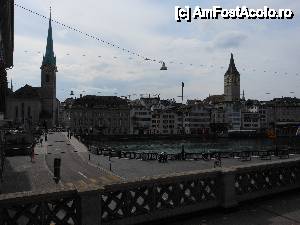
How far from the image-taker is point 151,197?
8812mm

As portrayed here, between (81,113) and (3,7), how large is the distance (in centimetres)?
13498

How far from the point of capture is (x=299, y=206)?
10.6m

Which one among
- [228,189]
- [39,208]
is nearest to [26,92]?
[228,189]

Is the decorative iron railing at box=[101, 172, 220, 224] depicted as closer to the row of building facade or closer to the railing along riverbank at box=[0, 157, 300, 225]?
the railing along riverbank at box=[0, 157, 300, 225]

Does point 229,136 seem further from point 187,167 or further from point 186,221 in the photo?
point 186,221

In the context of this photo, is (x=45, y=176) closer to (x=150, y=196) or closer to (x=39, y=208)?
(x=150, y=196)

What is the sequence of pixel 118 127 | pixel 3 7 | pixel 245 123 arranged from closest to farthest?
pixel 3 7 < pixel 118 127 < pixel 245 123

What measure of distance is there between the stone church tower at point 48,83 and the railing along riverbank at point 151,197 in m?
145

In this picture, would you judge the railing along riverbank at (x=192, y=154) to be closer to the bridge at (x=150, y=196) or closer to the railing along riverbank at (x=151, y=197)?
the railing along riverbank at (x=151, y=197)

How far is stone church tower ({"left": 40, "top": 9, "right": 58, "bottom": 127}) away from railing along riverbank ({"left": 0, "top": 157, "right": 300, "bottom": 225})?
144620mm

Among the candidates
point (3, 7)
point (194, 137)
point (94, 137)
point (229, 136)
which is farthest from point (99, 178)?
point (229, 136)

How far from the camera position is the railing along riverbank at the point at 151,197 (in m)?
7.30

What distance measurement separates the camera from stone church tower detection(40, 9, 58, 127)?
152 m

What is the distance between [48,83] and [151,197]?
15041 cm
